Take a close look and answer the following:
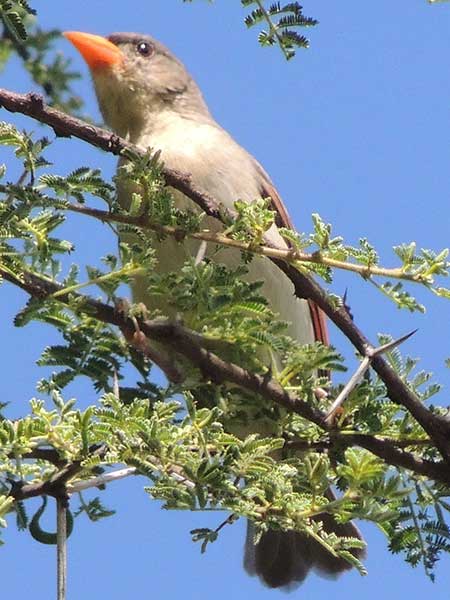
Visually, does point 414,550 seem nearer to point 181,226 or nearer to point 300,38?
point 181,226

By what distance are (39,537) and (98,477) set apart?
199 mm

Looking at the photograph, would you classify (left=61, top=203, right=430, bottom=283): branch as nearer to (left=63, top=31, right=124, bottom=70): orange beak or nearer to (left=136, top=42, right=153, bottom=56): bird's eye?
(left=63, top=31, right=124, bottom=70): orange beak

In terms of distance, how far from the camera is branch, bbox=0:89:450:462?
8.23 ft

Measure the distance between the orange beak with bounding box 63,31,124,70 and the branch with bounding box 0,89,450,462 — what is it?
2.82m

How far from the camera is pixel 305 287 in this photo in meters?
2.66

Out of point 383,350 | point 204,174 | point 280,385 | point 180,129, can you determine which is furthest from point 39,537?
point 180,129

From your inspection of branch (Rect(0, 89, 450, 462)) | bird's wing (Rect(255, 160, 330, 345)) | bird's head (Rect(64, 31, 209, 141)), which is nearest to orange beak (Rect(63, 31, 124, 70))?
bird's head (Rect(64, 31, 209, 141))

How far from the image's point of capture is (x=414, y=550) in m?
2.92

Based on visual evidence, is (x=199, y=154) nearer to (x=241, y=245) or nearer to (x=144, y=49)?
(x=144, y=49)

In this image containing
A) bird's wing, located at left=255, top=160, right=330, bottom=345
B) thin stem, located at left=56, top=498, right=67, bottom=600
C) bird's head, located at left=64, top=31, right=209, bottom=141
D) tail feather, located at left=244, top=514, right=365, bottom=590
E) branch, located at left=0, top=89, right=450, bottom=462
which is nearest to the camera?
thin stem, located at left=56, top=498, right=67, bottom=600

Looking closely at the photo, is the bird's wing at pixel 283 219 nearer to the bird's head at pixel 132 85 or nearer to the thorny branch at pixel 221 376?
the bird's head at pixel 132 85

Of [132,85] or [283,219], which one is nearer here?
[283,219]

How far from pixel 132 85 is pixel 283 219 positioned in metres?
1.09

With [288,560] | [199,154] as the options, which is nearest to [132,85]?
[199,154]
